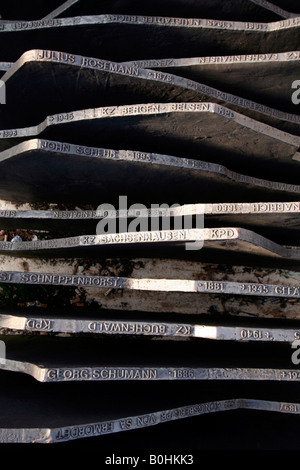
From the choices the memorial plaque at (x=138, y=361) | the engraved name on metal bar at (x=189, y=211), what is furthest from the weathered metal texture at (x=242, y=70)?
the memorial plaque at (x=138, y=361)

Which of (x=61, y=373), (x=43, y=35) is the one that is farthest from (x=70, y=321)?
(x=43, y=35)

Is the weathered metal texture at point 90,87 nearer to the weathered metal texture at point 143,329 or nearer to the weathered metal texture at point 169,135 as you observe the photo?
the weathered metal texture at point 169,135

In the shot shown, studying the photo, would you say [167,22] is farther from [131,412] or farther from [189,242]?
[131,412]

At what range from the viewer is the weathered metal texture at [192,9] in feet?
11.1

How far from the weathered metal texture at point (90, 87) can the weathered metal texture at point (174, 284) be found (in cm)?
136

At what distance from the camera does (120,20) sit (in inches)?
120

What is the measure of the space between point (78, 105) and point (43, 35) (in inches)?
26.4

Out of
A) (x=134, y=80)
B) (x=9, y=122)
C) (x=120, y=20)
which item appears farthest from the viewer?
(x=9, y=122)

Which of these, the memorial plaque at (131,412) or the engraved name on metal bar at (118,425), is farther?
the memorial plaque at (131,412)

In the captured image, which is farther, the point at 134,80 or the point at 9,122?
the point at 9,122

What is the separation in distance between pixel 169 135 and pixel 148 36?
3.13 ft

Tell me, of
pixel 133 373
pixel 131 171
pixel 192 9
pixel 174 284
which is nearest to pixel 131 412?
pixel 133 373

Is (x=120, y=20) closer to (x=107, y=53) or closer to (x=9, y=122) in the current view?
(x=107, y=53)

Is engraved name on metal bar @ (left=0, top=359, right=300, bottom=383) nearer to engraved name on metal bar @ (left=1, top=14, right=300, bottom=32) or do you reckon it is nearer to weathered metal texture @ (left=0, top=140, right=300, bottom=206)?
weathered metal texture @ (left=0, top=140, right=300, bottom=206)
